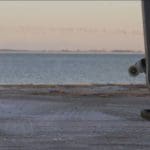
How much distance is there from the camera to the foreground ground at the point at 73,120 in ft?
26.4

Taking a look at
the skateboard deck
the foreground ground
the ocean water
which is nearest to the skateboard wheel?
the foreground ground

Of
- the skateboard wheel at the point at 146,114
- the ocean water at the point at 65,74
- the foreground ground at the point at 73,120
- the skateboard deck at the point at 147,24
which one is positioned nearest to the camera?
the foreground ground at the point at 73,120

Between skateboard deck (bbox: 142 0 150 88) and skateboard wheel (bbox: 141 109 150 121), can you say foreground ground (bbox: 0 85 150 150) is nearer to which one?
skateboard wheel (bbox: 141 109 150 121)

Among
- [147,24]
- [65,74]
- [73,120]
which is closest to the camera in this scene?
[147,24]

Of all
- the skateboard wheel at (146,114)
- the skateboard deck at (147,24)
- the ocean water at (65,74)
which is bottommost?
the ocean water at (65,74)

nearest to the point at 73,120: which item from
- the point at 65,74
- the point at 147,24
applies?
the point at 147,24

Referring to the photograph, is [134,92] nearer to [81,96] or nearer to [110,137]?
[81,96]

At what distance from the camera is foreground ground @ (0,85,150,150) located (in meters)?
8.05

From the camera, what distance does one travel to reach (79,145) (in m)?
7.89

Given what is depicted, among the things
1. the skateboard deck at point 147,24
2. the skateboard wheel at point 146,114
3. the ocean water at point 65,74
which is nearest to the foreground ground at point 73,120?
the skateboard wheel at point 146,114

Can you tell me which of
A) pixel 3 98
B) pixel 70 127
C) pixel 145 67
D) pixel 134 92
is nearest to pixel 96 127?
pixel 70 127

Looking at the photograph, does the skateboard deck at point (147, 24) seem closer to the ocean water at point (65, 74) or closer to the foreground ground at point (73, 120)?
the foreground ground at point (73, 120)

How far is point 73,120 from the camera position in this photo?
10.2m

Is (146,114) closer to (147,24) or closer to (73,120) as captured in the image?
(73,120)
